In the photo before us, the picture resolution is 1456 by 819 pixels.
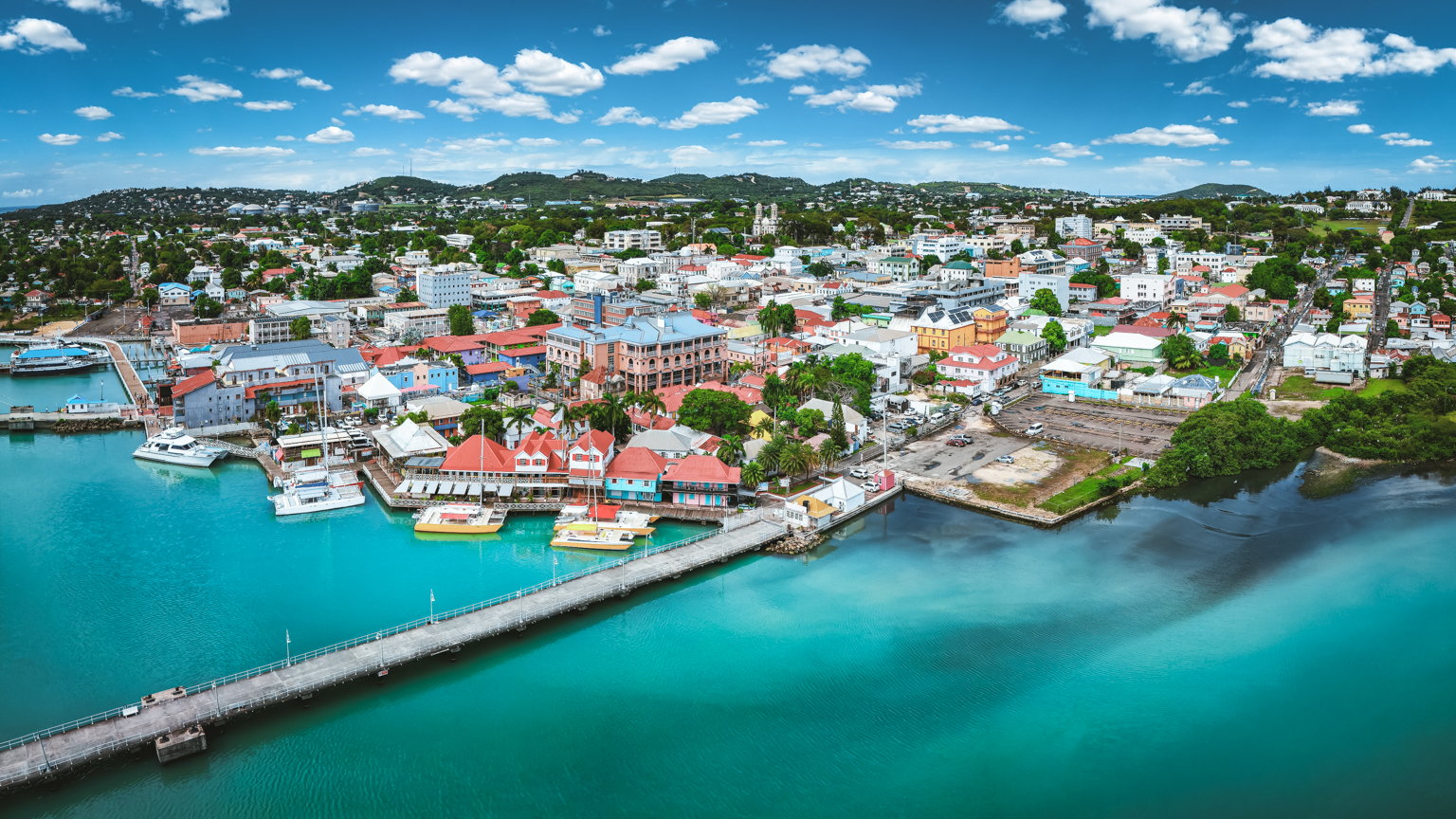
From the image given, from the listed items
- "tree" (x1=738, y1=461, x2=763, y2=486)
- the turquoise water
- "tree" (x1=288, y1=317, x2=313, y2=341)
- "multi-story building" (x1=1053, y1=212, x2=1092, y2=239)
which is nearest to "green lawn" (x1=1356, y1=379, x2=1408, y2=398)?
the turquoise water

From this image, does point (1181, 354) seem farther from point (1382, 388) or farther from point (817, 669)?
point (817, 669)

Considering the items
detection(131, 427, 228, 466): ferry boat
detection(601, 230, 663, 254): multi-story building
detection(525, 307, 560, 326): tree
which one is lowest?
detection(131, 427, 228, 466): ferry boat

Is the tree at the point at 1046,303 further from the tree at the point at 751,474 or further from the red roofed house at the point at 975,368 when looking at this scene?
the tree at the point at 751,474

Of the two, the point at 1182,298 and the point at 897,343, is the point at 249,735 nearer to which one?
the point at 897,343

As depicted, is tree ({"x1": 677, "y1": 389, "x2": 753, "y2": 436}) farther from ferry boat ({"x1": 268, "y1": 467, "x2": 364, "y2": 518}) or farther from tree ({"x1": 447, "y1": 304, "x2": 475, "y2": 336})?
tree ({"x1": 447, "y1": 304, "x2": 475, "y2": 336})

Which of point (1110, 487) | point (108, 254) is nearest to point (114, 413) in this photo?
point (1110, 487)

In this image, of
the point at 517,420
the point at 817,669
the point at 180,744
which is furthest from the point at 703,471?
the point at 180,744

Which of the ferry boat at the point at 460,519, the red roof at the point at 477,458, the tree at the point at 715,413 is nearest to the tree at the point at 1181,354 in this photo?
the tree at the point at 715,413
